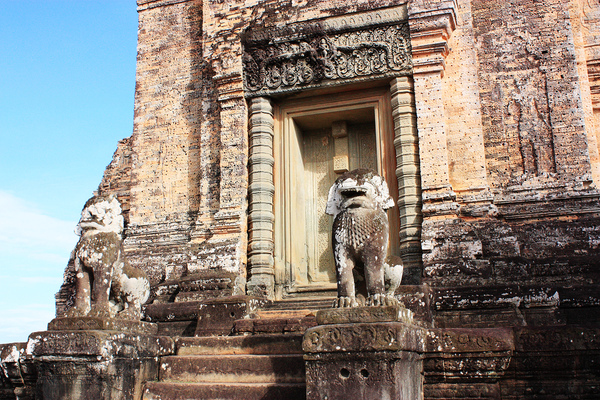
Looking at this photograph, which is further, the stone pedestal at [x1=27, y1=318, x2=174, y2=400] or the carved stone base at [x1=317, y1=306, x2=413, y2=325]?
the stone pedestal at [x1=27, y1=318, x2=174, y2=400]

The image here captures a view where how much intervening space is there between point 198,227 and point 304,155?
97.2 inches

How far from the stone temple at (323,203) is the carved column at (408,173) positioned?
0.04 metres

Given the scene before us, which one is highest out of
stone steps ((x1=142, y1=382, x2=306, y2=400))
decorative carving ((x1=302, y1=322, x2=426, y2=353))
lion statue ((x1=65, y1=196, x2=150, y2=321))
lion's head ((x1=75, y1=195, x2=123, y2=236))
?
lion's head ((x1=75, y1=195, x2=123, y2=236))

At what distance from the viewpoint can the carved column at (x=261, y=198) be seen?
10.2 m

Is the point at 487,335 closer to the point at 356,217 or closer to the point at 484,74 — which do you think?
the point at 356,217

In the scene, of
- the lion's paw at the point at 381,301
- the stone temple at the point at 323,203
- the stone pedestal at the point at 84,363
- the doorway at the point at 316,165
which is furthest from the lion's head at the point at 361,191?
the doorway at the point at 316,165

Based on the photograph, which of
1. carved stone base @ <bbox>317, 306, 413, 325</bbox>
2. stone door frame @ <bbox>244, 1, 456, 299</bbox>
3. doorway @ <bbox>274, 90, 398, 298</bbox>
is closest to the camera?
carved stone base @ <bbox>317, 306, 413, 325</bbox>

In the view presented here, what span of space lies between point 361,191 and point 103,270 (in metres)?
3.08

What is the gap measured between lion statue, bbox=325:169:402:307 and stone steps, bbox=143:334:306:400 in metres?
1.05

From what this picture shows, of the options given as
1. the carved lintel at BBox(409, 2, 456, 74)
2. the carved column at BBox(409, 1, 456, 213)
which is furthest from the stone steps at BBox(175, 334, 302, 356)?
the carved lintel at BBox(409, 2, 456, 74)

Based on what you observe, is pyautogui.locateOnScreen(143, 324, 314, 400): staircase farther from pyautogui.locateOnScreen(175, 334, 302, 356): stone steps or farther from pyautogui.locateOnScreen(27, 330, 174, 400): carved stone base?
pyautogui.locateOnScreen(27, 330, 174, 400): carved stone base

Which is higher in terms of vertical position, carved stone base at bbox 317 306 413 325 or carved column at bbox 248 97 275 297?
carved column at bbox 248 97 275 297

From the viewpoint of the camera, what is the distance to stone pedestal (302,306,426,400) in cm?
545

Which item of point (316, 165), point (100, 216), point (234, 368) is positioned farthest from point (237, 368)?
point (316, 165)
